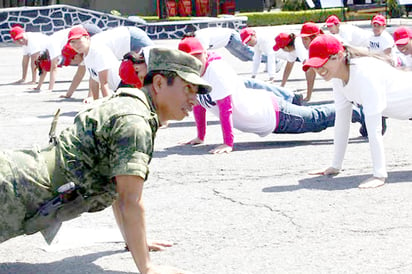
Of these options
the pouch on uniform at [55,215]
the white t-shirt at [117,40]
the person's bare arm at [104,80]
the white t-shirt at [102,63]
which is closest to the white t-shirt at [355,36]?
the white t-shirt at [117,40]

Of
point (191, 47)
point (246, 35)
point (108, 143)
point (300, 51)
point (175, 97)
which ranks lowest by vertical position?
point (246, 35)

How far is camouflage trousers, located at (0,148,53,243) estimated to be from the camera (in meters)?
3.55

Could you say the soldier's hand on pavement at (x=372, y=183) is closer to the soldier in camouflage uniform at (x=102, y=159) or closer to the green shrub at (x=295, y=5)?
the soldier in camouflage uniform at (x=102, y=159)

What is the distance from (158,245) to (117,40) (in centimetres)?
696

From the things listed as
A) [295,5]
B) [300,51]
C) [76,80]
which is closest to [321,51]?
[300,51]

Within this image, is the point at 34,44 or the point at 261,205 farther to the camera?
the point at 34,44

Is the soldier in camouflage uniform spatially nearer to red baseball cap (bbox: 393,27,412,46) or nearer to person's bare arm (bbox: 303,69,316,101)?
red baseball cap (bbox: 393,27,412,46)

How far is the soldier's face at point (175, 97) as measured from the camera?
3543 mm

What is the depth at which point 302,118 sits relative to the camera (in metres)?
7.38

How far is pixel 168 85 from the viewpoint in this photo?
3.55m

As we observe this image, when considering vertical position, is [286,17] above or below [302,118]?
below

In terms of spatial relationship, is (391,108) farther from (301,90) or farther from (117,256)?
(301,90)

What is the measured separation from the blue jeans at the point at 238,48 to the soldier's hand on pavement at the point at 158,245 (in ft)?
30.6

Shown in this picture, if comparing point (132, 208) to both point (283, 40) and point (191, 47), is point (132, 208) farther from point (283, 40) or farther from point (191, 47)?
point (283, 40)
